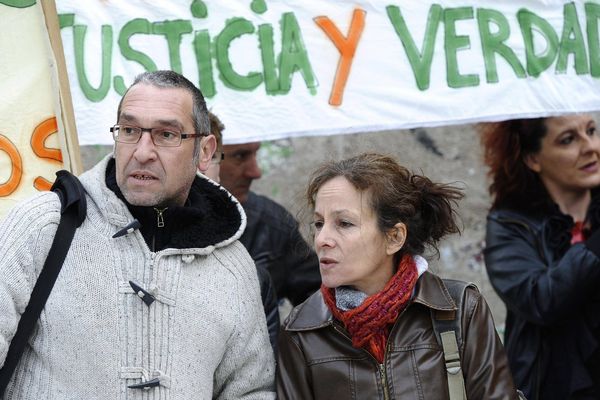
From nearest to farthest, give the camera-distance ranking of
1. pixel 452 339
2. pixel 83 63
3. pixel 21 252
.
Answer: pixel 21 252 → pixel 452 339 → pixel 83 63

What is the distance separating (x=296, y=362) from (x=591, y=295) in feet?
5.04

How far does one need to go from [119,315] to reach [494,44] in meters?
1.95

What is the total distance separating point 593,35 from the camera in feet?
14.0

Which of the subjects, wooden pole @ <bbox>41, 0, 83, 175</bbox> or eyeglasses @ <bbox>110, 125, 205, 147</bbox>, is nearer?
eyeglasses @ <bbox>110, 125, 205, 147</bbox>

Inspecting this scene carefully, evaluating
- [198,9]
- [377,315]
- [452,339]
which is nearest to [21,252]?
[377,315]

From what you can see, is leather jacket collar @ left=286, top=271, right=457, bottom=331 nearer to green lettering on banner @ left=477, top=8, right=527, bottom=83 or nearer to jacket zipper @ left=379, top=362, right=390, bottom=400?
jacket zipper @ left=379, top=362, right=390, bottom=400

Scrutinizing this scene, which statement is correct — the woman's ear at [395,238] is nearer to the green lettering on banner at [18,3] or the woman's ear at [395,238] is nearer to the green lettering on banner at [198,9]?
the green lettering on banner at [198,9]

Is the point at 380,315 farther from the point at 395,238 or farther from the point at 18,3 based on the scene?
the point at 18,3

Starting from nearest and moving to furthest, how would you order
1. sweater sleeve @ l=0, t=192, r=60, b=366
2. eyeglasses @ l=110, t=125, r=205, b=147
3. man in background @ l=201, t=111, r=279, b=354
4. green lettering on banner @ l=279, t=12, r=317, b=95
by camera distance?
sweater sleeve @ l=0, t=192, r=60, b=366 → eyeglasses @ l=110, t=125, r=205, b=147 → man in background @ l=201, t=111, r=279, b=354 → green lettering on banner @ l=279, t=12, r=317, b=95

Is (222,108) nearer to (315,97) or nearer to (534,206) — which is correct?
(315,97)

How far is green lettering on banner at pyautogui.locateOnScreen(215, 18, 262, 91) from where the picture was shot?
406 cm

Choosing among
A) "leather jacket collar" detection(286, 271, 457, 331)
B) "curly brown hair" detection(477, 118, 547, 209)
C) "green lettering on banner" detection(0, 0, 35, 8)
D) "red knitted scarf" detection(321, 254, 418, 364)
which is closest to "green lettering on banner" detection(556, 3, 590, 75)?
"curly brown hair" detection(477, 118, 547, 209)

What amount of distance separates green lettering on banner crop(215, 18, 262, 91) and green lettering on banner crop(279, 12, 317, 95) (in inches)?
3.9

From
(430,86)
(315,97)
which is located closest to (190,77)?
(315,97)
